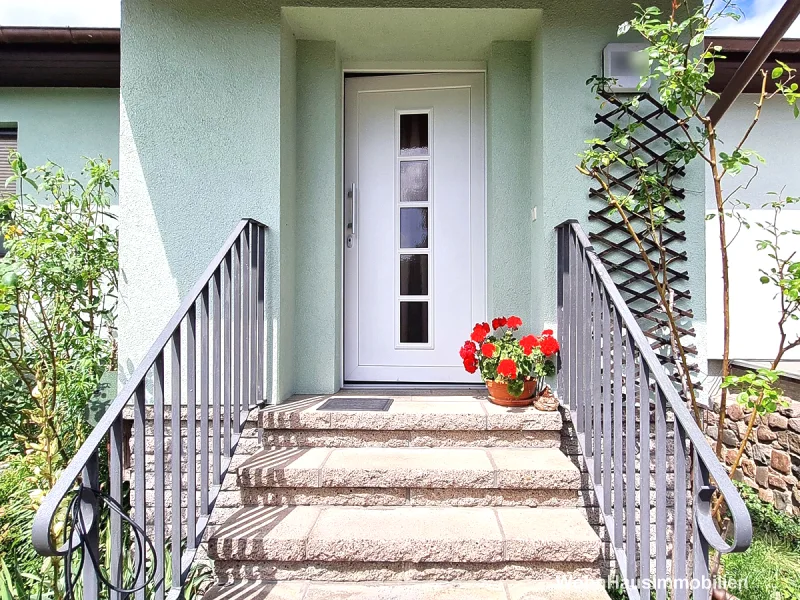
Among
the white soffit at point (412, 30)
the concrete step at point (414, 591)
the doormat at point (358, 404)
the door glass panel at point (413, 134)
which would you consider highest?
the white soffit at point (412, 30)

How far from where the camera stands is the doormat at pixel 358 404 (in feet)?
8.74

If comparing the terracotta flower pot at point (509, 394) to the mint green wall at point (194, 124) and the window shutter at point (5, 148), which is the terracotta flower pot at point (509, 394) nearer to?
the mint green wall at point (194, 124)

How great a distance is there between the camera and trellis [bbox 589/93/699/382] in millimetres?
2730

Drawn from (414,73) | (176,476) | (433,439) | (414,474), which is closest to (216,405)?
(176,476)

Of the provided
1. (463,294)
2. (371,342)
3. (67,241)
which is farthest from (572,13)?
(67,241)

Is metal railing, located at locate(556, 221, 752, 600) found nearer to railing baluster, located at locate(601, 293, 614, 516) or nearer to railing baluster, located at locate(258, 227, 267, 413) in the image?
railing baluster, located at locate(601, 293, 614, 516)

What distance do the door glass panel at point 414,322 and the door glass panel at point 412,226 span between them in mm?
410

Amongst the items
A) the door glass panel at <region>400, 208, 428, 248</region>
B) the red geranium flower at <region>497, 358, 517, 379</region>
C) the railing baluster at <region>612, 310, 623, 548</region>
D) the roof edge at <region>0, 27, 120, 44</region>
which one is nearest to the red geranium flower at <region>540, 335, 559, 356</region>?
the red geranium flower at <region>497, 358, 517, 379</region>

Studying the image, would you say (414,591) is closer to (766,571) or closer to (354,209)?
(766,571)

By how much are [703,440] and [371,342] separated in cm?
230

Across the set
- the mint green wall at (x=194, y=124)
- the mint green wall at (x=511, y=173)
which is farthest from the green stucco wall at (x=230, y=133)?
the mint green wall at (x=511, y=173)

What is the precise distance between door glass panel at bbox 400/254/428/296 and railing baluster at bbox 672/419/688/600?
2110 mm

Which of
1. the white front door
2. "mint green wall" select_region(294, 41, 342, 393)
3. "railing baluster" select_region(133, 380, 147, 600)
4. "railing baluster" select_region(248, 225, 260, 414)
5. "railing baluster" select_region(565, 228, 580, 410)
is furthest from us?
the white front door

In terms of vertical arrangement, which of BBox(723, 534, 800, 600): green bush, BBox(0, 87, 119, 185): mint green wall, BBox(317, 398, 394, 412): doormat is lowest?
BBox(723, 534, 800, 600): green bush
